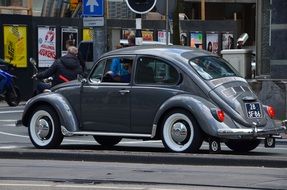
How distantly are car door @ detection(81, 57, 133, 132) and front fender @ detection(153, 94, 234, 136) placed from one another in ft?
2.30

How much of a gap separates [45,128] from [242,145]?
10.8 ft

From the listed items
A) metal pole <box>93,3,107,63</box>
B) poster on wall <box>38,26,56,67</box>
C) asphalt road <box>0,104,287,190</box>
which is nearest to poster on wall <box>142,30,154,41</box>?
poster on wall <box>38,26,56,67</box>

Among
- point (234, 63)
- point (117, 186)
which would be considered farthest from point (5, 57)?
point (117, 186)

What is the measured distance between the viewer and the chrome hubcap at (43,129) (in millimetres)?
12562

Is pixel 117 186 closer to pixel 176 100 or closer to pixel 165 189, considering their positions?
pixel 165 189

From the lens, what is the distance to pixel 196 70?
11.7 meters

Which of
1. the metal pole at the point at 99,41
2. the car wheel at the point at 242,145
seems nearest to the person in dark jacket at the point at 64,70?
the metal pole at the point at 99,41

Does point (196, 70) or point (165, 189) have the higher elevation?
point (196, 70)

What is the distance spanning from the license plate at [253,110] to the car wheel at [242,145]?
69 centimetres

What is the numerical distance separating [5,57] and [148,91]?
13.9m

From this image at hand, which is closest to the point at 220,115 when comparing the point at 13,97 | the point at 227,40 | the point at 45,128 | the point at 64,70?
the point at 45,128

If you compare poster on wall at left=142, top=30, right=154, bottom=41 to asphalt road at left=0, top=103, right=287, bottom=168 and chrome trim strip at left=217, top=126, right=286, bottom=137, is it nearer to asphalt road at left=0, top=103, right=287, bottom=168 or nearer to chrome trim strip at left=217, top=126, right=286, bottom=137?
asphalt road at left=0, top=103, right=287, bottom=168

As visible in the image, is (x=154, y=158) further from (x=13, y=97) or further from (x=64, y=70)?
(x=13, y=97)

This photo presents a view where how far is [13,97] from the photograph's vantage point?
23.0 metres
